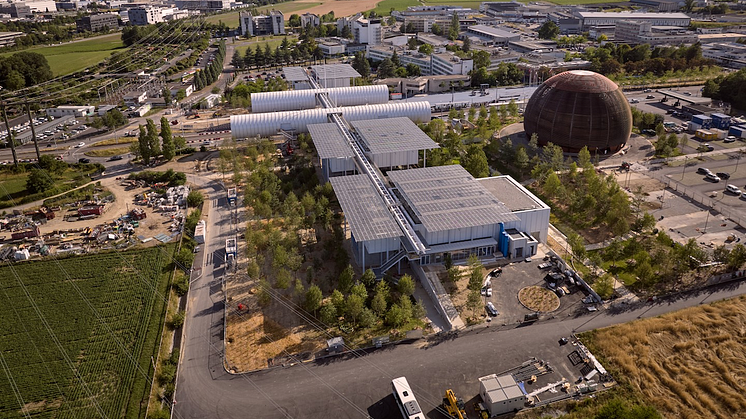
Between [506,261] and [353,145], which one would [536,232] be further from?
[353,145]

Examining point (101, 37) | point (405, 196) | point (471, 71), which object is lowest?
point (405, 196)

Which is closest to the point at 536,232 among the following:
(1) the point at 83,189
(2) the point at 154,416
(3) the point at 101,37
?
(2) the point at 154,416

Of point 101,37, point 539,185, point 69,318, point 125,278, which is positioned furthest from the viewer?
point 101,37

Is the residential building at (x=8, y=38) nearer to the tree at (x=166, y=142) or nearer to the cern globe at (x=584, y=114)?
the tree at (x=166, y=142)

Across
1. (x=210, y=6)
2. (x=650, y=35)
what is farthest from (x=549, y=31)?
(x=210, y=6)

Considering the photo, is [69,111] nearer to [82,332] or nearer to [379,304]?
[82,332]

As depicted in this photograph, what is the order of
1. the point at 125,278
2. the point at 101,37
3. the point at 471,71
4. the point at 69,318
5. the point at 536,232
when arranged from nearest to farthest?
the point at 69,318 → the point at 125,278 → the point at 536,232 → the point at 471,71 → the point at 101,37

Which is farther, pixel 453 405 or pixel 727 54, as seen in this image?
pixel 727 54
